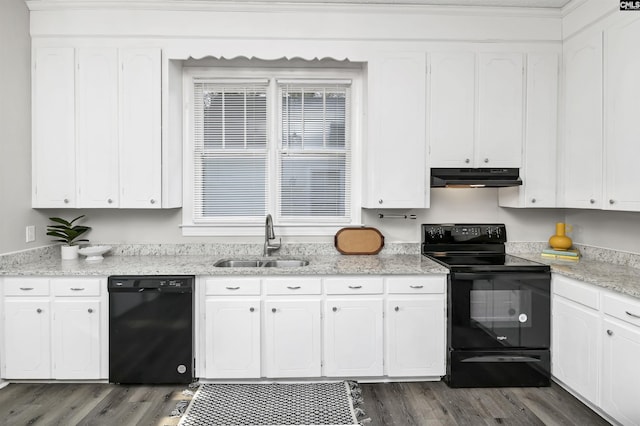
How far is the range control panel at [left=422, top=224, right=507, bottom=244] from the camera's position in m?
3.80

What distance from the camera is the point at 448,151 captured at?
11.5 ft

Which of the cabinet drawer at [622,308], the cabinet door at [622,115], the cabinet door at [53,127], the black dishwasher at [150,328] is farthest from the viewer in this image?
the cabinet door at [53,127]

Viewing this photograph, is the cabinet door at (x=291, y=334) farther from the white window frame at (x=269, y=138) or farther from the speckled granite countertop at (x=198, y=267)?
the white window frame at (x=269, y=138)

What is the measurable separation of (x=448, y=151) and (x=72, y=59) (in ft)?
9.86

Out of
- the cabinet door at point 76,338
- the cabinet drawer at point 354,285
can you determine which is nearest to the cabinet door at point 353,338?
the cabinet drawer at point 354,285

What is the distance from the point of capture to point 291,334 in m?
3.11

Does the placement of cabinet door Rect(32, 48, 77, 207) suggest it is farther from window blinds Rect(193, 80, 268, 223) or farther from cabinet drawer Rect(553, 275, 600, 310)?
cabinet drawer Rect(553, 275, 600, 310)

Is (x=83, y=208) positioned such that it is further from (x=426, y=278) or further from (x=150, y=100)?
(x=426, y=278)

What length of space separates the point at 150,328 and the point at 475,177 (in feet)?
8.70

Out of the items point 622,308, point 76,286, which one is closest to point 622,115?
point 622,308

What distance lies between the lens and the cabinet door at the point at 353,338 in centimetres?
312

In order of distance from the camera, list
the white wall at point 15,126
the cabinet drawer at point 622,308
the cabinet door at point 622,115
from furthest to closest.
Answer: the white wall at point 15,126
the cabinet door at point 622,115
the cabinet drawer at point 622,308

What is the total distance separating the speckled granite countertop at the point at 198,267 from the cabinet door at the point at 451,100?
3.16 feet

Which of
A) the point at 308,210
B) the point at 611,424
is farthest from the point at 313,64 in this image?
the point at 611,424
